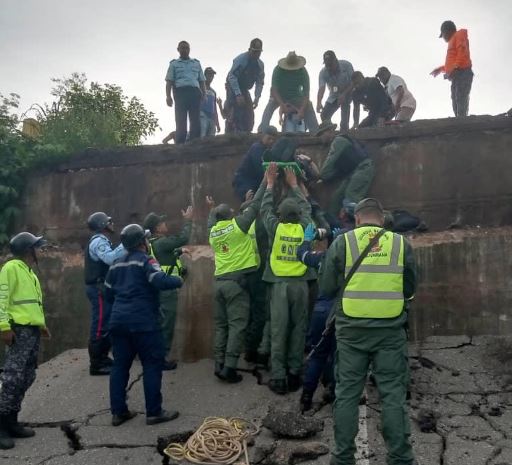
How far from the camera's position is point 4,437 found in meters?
5.04

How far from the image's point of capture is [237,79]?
372 inches

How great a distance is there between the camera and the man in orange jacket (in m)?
8.61

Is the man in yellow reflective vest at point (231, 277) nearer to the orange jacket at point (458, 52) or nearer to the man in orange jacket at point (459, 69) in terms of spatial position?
the man in orange jacket at point (459, 69)

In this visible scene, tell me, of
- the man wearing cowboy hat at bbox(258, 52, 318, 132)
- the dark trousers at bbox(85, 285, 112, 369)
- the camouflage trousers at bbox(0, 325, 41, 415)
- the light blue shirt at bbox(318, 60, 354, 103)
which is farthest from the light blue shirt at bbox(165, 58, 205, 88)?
the camouflage trousers at bbox(0, 325, 41, 415)

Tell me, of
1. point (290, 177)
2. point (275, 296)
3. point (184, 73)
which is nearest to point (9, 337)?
point (275, 296)

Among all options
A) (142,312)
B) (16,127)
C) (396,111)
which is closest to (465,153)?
(396,111)

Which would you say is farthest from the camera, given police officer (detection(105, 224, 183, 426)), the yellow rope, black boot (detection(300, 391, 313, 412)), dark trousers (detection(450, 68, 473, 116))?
dark trousers (detection(450, 68, 473, 116))

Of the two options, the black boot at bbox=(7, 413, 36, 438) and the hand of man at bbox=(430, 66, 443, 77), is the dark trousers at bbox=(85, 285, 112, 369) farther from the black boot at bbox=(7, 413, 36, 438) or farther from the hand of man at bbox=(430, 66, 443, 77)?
the hand of man at bbox=(430, 66, 443, 77)

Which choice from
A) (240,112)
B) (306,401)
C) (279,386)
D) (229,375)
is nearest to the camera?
(306,401)

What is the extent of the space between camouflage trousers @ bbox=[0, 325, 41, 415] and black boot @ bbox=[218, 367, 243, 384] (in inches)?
82.1

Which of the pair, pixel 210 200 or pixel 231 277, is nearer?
pixel 231 277

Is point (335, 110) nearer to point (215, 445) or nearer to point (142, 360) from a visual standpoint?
point (142, 360)

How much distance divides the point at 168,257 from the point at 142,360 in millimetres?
1822

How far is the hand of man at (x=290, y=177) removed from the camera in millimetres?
7047
